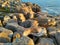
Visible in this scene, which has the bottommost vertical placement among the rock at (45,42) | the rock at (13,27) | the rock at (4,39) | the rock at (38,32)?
the rock at (13,27)

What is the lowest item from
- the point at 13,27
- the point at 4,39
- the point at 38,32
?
the point at 13,27

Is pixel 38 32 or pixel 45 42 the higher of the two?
pixel 45 42

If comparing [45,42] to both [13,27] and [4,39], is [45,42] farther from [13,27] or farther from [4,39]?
[13,27]

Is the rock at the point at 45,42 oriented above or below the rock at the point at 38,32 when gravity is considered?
above

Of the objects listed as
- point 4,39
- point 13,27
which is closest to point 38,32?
point 13,27

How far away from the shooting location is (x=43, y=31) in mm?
9977

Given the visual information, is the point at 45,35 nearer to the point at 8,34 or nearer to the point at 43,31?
the point at 43,31

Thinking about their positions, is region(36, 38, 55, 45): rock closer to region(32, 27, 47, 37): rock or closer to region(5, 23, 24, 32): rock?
region(32, 27, 47, 37): rock

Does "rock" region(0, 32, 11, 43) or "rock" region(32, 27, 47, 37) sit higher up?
"rock" region(0, 32, 11, 43)

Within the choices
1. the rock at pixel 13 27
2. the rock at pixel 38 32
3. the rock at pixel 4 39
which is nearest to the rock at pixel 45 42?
the rock at pixel 38 32

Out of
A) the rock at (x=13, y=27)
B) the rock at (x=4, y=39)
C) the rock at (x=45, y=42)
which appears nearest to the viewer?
the rock at (x=45, y=42)

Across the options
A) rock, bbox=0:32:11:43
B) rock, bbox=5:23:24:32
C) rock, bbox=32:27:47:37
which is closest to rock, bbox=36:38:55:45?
rock, bbox=32:27:47:37

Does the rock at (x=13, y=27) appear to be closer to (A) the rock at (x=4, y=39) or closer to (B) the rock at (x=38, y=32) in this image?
(B) the rock at (x=38, y=32)

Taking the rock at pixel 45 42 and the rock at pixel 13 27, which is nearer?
the rock at pixel 45 42
